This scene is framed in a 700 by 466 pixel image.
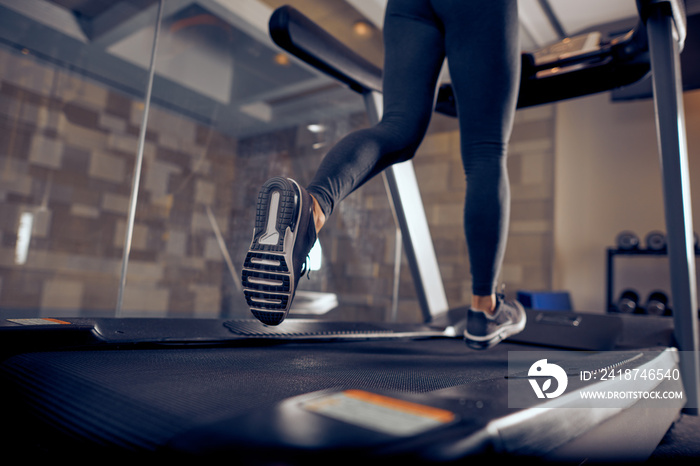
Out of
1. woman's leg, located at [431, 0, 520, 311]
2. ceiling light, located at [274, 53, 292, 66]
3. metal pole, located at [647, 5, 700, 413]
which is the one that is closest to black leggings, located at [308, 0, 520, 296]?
woman's leg, located at [431, 0, 520, 311]

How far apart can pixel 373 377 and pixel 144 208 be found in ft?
8.05

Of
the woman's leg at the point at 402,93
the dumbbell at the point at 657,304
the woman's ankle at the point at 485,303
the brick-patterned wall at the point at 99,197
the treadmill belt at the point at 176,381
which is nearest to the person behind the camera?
the treadmill belt at the point at 176,381

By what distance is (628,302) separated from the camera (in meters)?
3.53

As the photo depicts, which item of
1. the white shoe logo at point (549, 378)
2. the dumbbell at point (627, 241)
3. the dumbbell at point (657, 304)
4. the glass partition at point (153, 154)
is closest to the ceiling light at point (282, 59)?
the glass partition at point (153, 154)

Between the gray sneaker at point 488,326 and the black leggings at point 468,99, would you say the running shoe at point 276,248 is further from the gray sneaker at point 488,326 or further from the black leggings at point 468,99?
the gray sneaker at point 488,326

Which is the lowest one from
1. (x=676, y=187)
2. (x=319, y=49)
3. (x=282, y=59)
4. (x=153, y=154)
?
(x=676, y=187)

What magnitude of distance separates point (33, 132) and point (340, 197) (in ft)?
7.75

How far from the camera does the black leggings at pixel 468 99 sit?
0.95m

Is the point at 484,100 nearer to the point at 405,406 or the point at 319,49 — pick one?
the point at 319,49

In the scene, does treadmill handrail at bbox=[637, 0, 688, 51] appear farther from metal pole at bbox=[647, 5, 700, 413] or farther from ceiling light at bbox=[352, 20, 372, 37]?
ceiling light at bbox=[352, 20, 372, 37]

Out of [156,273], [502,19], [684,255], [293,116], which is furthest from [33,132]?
[684,255]

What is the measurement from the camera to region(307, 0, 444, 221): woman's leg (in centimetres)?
91

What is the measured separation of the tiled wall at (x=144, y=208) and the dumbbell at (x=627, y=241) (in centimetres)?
165

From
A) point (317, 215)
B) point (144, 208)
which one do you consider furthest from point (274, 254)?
point (144, 208)
